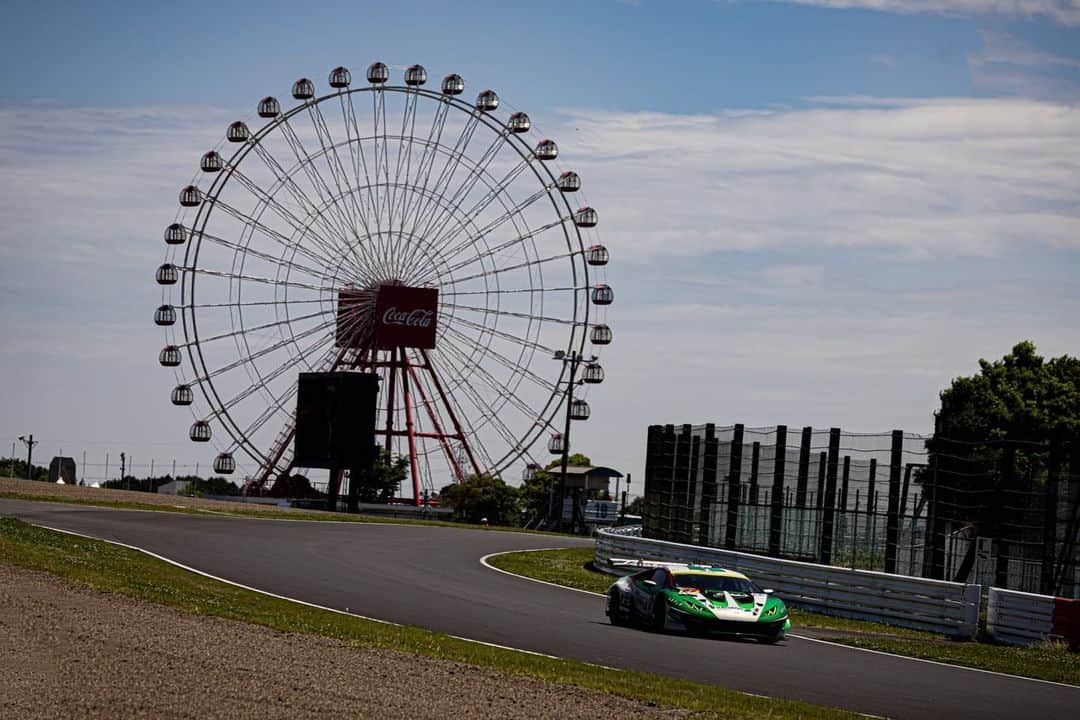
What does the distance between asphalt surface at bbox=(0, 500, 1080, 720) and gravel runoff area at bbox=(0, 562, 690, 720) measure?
10.3 ft

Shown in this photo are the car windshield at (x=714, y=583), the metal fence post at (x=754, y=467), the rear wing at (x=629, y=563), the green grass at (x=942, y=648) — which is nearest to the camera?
the green grass at (x=942, y=648)

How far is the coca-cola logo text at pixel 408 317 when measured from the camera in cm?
7119

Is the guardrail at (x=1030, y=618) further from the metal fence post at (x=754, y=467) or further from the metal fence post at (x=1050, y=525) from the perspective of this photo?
the metal fence post at (x=754, y=467)

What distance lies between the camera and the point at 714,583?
24.4 meters

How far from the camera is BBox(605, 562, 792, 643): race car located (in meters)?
23.7

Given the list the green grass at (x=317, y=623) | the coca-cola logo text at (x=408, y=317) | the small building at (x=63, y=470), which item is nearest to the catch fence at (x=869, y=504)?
the green grass at (x=317, y=623)

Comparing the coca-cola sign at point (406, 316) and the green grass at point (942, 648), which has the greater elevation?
the coca-cola sign at point (406, 316)

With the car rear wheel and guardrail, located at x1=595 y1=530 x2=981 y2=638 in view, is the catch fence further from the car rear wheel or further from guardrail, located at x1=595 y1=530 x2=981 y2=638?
the car rear wheel

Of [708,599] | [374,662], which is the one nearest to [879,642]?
[708,599]

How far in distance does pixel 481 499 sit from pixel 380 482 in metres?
8.07

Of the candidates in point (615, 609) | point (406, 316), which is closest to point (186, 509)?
point (406, 316)

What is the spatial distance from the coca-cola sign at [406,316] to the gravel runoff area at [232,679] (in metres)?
52.4

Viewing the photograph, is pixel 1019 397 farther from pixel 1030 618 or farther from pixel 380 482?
pixel 1030 618

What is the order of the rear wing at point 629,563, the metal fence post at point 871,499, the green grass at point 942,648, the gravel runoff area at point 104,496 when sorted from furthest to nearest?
the gravel runoff area at point 104,496 < the rear wing at point 629,563 < the metal fence post at point 871,499 < the green grass at point 942,648
